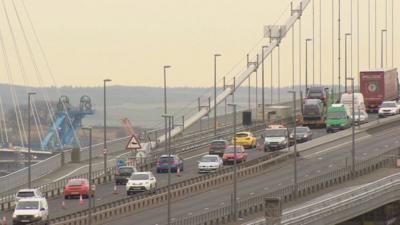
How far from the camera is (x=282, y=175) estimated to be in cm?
9575

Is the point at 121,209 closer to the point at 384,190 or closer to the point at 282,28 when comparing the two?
the point at 384,190

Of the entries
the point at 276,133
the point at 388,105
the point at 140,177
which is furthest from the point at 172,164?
the point at 388,105

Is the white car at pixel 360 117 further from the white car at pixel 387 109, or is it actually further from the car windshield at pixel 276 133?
the car windshield at pixel 276 133

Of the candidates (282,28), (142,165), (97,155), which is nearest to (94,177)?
(142,165)

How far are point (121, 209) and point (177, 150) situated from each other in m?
42.2

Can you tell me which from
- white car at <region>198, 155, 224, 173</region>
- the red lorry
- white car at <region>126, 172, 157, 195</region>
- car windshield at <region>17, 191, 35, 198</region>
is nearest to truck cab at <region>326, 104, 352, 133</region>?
the red lorry

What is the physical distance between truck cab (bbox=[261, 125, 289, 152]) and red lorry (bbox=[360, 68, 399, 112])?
32516 millimetres

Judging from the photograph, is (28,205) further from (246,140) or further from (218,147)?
(246,140)

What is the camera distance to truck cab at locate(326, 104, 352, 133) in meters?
124

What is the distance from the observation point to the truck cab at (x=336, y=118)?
407 ft

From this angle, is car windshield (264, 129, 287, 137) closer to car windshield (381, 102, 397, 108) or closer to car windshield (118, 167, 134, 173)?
car windshield (118, 167, 134, 173)

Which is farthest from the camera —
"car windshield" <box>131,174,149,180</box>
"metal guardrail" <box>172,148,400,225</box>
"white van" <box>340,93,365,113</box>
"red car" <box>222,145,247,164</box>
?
"white van" <box>340,93,365,113</box>

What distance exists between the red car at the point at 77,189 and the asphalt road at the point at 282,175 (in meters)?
5.68

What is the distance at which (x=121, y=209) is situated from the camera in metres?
74.8
